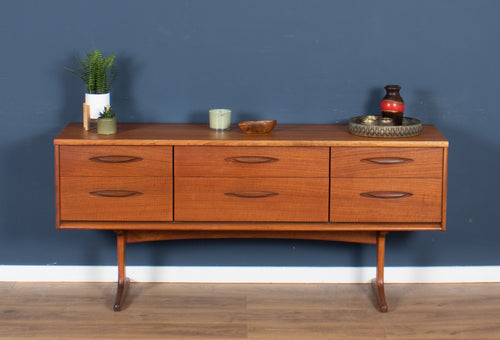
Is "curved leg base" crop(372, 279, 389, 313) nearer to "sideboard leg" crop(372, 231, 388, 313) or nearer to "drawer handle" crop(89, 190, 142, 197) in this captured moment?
"sideboard leg" crop(372, 231, 388, 313)

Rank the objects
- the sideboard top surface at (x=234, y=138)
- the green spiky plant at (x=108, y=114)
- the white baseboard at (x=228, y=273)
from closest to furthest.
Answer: the sideboard top surface at (x=234, y=138), the green spiky plant at (x=108, y=114), the white baseboard at (x=228, y=273)

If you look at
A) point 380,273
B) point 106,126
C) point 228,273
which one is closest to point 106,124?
point 106,126

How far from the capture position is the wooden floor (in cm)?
323

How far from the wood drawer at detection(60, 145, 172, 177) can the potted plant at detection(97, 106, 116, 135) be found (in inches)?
4.2

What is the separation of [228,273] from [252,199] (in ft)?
2.00

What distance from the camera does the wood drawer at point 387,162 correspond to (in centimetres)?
320

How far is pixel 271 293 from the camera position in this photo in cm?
362

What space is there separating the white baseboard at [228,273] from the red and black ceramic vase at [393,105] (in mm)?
783

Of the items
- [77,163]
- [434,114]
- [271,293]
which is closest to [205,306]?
[271,293]

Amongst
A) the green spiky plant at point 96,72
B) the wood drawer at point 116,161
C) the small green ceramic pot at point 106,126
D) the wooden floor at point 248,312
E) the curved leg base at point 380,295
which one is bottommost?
the wooden floor at point 248,312

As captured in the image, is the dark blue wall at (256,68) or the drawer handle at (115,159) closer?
the drawer handle at (115,159)

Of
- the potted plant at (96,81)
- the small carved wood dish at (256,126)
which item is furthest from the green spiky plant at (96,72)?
the small carved wood dish at (256,126)

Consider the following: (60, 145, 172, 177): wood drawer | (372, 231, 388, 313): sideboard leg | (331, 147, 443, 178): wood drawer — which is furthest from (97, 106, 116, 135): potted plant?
(372, 231, 388, 313): sideboard leg

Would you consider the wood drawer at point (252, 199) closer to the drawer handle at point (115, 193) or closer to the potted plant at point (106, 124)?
the drawer handle at point (115, 193)
